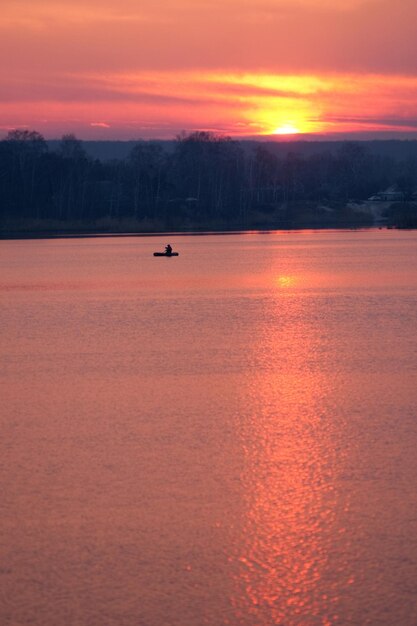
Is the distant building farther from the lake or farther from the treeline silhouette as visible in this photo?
the lake

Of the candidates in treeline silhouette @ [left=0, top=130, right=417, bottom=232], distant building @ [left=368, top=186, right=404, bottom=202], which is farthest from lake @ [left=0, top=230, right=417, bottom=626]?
distant building @ [left=368, top=186, right=404, bottom=202]

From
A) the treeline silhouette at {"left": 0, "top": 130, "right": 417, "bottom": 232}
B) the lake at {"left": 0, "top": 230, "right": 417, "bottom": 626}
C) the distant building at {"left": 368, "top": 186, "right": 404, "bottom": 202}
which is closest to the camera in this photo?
the lake at {"left": 0, "top": 230, "right": 417, "bottom": 626}

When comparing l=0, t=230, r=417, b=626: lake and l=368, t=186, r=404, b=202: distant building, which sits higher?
l=368, t=186, r=404, b=202: distant building

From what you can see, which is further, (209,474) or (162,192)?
(162,192)

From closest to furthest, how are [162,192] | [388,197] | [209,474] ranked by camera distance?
[209,474], [162,192], [388,197]

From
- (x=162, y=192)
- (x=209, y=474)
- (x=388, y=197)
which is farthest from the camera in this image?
(x=388, y=197)

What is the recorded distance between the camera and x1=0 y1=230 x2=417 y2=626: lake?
6.59 metres

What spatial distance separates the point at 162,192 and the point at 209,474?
100 metres

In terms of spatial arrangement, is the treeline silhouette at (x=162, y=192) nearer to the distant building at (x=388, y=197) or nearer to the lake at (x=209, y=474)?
the distant building at (x=388, y=197)

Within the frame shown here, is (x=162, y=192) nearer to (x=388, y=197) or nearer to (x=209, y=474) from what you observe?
(x=388, y=197)

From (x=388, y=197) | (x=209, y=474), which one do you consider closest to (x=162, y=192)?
(x=388, y=197)

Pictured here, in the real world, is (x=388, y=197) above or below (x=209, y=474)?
above

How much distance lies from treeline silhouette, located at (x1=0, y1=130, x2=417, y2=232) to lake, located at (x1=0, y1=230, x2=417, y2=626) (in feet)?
269

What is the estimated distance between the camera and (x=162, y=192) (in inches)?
4272
